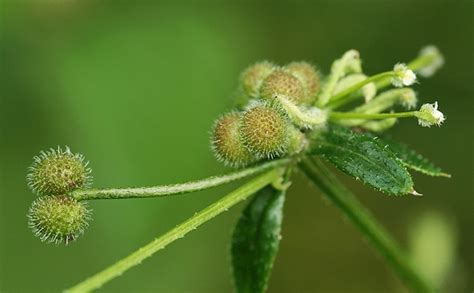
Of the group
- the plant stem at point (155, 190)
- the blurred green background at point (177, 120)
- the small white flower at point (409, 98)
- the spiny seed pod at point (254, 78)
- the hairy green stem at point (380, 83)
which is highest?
the blurred green background at point (177, 120)

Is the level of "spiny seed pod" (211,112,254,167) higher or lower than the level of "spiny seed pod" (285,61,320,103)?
lower

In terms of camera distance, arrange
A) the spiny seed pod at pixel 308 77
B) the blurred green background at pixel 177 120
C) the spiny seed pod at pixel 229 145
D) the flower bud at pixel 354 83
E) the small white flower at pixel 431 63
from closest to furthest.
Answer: the spiny seed pod at pixel 229 145, the spiny seed pod at pixel 308 77, the flower bud at pixel 354 83, the small white flower at pixel 431 63, the blurred green background at pixel 177 120

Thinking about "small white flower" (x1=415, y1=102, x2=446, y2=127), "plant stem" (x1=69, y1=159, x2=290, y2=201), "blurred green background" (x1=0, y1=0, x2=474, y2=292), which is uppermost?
"blurred green background" (x1=0, y1=0, x2=474, y2=292)

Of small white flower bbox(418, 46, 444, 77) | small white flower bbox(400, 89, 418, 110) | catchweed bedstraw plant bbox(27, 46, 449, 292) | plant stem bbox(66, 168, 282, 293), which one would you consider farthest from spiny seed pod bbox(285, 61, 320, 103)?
small white flower bbox(418, 46, 444, 77)

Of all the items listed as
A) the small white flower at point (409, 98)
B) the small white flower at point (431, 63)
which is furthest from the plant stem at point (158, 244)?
the small white flower at point (431, 63)

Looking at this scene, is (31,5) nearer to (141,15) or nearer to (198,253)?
(141,15)

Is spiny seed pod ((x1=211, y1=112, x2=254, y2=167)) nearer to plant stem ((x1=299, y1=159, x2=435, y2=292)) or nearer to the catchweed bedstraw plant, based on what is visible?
the catchweed bedstraw plant

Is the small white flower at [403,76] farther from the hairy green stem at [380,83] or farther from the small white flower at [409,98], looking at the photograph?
the small white flower at [409,98]

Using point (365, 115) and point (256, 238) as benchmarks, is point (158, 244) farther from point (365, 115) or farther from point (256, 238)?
point (365, 115)
